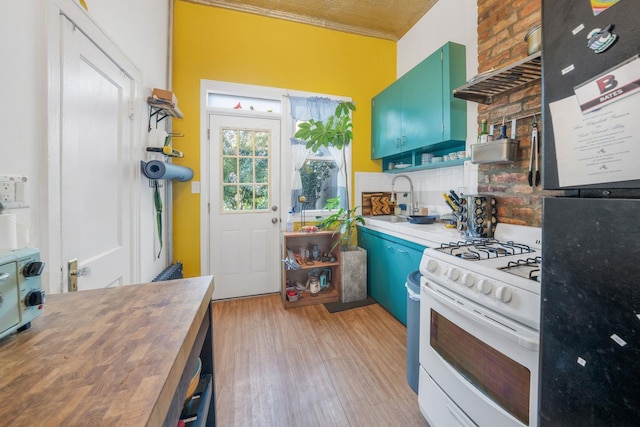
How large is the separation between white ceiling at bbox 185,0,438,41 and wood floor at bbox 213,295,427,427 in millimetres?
3291

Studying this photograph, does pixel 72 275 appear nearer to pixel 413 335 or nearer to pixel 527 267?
pixel 413 335

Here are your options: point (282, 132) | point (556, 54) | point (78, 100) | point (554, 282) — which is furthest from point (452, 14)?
point (78, 100)

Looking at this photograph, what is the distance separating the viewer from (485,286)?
996 millimetres

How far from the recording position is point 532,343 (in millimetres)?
814

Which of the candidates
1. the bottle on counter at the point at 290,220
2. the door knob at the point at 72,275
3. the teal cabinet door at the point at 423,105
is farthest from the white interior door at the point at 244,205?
the door knob at the point at 72,275

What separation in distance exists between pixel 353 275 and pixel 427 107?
5.99ft

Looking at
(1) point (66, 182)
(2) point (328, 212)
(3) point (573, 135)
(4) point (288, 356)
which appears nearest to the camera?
(3) point (573, 135)

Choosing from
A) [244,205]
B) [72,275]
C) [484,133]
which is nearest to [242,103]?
[244,205]

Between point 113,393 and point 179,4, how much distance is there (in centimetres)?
357

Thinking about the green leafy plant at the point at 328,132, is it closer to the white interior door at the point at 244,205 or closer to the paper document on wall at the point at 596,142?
the white interior door at the point at 244,205

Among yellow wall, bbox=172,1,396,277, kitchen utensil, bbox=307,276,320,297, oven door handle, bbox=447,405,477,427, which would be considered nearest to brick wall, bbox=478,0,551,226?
oven door handle, bbox=447,405,477,427

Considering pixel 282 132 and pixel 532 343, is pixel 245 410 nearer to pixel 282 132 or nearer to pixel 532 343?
pixel 532 343

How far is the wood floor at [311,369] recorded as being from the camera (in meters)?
1.40

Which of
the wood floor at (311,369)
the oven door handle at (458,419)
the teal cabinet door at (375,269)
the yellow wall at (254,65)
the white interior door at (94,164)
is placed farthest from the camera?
the yellow wall at (254,65)
